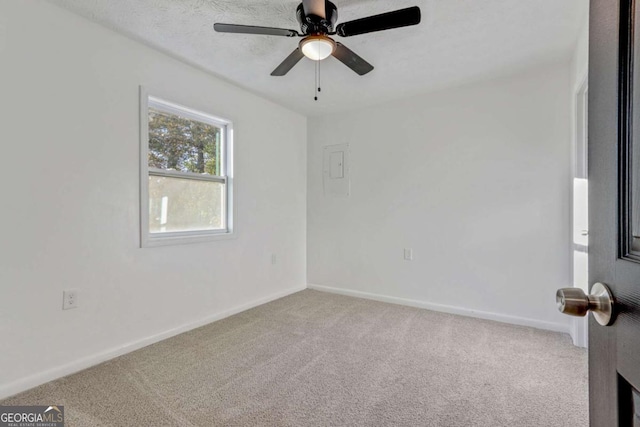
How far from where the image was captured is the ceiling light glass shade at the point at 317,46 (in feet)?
6.11

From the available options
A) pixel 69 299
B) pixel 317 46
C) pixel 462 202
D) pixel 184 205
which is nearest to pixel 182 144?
pixel 184 205

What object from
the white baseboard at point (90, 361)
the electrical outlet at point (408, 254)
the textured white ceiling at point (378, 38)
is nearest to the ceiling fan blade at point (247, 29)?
the textured white ceiling at point (378, 38)

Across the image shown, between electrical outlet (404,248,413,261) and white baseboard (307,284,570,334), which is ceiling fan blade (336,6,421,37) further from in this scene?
white baseboard (307,284,570,334)

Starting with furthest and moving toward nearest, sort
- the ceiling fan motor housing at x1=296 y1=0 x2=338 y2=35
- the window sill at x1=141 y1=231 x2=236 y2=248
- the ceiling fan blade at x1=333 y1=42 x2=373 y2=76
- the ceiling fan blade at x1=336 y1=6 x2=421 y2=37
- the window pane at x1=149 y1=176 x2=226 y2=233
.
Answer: the window pane at x1=149 y1=176 x2=226 y2=233
the window sill at x1=141 y1=231 x2=236 y2=248
the ceiling fan blade at x1=333 y1=42 x2=373 y2=76
the ceiling fan motor housing at x1=296 y1=0 x2=338 y2=35
the ceiling fan blade at x1=336 y1=6 x2=421 y2=37

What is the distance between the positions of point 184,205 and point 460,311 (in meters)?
2.95

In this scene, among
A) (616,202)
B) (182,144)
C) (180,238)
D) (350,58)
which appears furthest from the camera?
(182,144)

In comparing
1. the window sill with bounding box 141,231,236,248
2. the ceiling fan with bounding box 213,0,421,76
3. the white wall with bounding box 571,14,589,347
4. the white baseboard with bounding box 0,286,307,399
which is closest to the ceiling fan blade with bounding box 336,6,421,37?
the ceiling fan with bounding box 213,0,421,76

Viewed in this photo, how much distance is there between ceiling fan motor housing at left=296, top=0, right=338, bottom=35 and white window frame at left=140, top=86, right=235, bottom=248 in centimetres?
144

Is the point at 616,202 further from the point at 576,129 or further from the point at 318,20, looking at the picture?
the point at 576,129

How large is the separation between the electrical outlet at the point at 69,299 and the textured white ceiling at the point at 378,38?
1.86m

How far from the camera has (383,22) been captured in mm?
1703

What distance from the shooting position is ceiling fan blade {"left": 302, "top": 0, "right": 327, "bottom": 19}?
167 cm

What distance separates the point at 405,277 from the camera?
3570 mm

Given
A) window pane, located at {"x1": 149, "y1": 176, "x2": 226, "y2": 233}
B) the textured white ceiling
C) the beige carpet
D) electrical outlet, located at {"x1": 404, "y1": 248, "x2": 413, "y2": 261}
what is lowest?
the beige carpet
